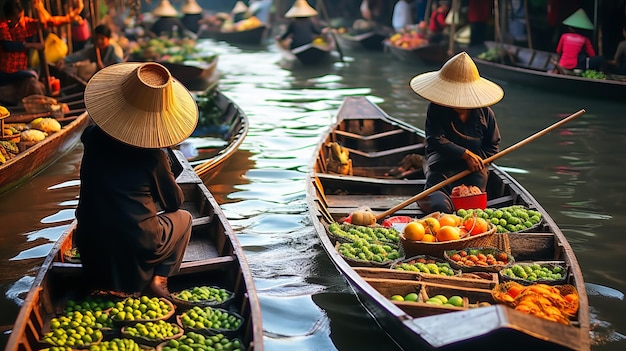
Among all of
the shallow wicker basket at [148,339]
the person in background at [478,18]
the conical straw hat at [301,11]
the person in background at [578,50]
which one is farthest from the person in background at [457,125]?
the conical straw hat at [301,11]

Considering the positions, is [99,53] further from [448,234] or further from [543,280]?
[543,280]

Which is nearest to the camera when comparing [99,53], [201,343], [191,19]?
[201,343]

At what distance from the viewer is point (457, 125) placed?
532 cm

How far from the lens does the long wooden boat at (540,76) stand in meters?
10.1

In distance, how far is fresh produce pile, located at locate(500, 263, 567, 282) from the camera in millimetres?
3871

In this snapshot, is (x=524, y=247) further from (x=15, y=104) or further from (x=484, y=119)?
(x=15, y=104)

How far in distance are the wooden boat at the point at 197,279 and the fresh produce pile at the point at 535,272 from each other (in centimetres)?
138

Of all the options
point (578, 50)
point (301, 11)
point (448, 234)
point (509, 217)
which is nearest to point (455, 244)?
point (448, 234)

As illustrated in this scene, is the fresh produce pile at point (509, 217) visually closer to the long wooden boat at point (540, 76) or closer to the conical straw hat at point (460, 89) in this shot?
the conical straw hat at point (460, 89)

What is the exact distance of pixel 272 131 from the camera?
9.72m

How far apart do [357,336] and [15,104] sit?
18.6 ft

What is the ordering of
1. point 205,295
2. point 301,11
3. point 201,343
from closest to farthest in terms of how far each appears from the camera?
point 201,343 → point 205,295 → point 301,11

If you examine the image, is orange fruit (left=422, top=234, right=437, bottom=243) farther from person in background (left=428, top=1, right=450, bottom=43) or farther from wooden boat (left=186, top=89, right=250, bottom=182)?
person in background (left=428, top=1, right=450, bottom=43)

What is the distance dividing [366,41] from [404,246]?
13698 mm
